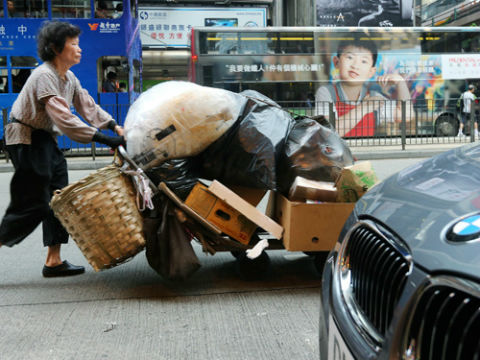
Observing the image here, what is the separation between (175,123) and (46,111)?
90cm

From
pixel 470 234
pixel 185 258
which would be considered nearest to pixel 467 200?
pixel 470 234

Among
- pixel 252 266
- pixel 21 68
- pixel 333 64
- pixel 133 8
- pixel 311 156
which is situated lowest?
pixel 252 266

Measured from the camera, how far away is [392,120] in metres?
14.2

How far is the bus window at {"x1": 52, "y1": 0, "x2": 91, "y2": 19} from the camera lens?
42.7 ft

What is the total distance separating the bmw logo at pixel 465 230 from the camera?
1.31 meters

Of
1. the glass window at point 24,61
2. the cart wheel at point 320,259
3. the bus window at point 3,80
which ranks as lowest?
the cart wheel at point 320,259

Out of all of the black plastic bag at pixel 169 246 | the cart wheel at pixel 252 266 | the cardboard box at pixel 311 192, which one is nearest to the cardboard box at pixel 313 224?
the cardboard box at pixel 311 192

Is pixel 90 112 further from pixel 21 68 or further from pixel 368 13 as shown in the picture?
pixel 368 13

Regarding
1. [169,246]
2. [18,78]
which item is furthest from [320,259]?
[18,78]

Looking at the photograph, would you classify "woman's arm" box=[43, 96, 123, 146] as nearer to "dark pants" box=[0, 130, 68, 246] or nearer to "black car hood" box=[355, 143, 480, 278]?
"dark pants" box=[0, 130, 68, 246]

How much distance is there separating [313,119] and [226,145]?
75cm

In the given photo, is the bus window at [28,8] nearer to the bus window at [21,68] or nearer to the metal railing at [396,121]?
the bus window at [21,68]

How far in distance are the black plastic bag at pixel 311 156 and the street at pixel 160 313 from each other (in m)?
0.72

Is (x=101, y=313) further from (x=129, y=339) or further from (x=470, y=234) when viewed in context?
(x=470, y=234)
